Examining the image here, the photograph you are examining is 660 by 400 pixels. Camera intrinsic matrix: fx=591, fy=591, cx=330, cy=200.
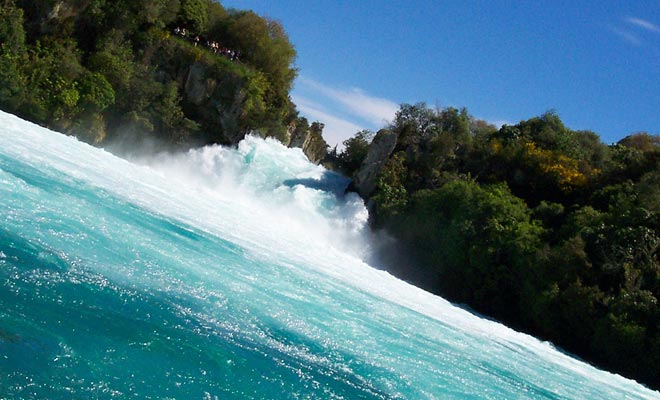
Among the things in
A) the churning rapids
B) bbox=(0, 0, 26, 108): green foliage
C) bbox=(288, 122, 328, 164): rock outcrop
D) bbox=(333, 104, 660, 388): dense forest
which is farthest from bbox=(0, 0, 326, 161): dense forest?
bbox=(333, 104, 660, 388): dense forest

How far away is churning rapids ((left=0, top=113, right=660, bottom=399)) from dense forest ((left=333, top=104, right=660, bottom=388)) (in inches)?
168

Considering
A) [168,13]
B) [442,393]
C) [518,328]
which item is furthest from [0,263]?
[168,13]

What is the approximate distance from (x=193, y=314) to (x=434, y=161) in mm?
33544

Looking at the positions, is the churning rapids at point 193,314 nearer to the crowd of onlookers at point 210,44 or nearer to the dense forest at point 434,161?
the dense forest at point 434,161

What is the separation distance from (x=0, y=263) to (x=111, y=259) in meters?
2.65

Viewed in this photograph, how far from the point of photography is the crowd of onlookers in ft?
138

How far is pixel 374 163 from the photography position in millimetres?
40750

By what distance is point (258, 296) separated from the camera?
501 inches

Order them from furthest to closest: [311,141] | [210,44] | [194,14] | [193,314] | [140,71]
A: [311,141]
[210,44]
[194,14]
[140,71]
[193,314]

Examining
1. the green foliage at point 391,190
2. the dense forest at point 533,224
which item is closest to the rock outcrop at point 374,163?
the dense forest at point 533,224

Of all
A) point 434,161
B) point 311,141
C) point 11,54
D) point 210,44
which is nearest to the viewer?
point 11,54

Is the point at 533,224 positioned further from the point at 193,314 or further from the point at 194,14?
the point at 193,314

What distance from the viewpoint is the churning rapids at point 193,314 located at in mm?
7020

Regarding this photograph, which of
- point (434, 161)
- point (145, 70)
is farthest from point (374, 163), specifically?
point (145, 70)
